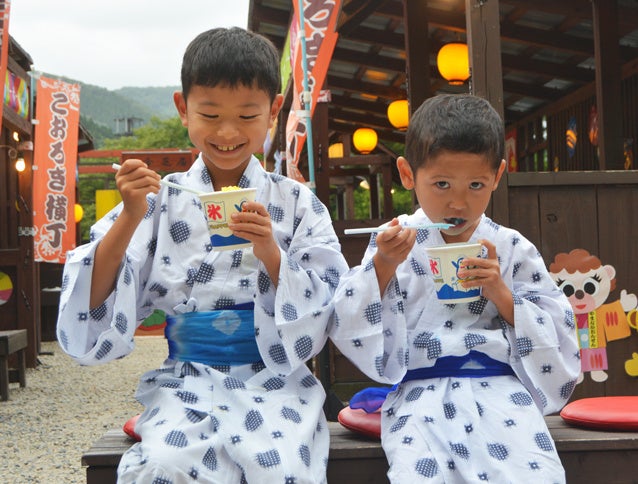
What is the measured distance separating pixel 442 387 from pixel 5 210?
1110 centimetres

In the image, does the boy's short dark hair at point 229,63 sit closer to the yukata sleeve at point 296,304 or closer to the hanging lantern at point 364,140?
the yukata sleeve at point 296,304

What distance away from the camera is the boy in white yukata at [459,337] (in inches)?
92.2

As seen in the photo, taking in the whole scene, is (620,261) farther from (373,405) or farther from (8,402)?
(8,402)

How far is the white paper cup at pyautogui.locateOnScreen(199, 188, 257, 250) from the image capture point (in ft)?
7.09

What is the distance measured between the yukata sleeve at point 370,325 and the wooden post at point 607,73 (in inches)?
191

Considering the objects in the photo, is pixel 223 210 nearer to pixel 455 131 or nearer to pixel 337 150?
pixel 455 131

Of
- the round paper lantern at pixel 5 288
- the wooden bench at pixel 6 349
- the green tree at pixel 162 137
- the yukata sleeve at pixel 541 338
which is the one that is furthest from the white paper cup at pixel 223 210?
the green tree at pixel 162 137

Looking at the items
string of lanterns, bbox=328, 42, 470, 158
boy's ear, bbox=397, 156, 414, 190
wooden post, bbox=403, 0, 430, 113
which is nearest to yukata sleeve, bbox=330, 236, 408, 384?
boy's ear, bbox=397, 156, 414, 190

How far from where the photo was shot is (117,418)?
23.7 feet

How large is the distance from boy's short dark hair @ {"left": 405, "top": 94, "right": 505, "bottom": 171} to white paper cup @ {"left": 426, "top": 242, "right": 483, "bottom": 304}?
377 mm

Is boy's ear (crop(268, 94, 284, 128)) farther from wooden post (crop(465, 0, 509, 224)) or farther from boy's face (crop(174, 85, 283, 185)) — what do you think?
wooden post (crop(465, 0, 509, 224))

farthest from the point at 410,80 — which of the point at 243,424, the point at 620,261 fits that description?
the point at 243,424

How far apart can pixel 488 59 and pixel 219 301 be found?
2.41 metres

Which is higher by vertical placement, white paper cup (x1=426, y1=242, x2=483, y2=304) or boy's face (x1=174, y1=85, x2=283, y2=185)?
boy's face (x1=174, y1=85, x2=283, y2=185)
